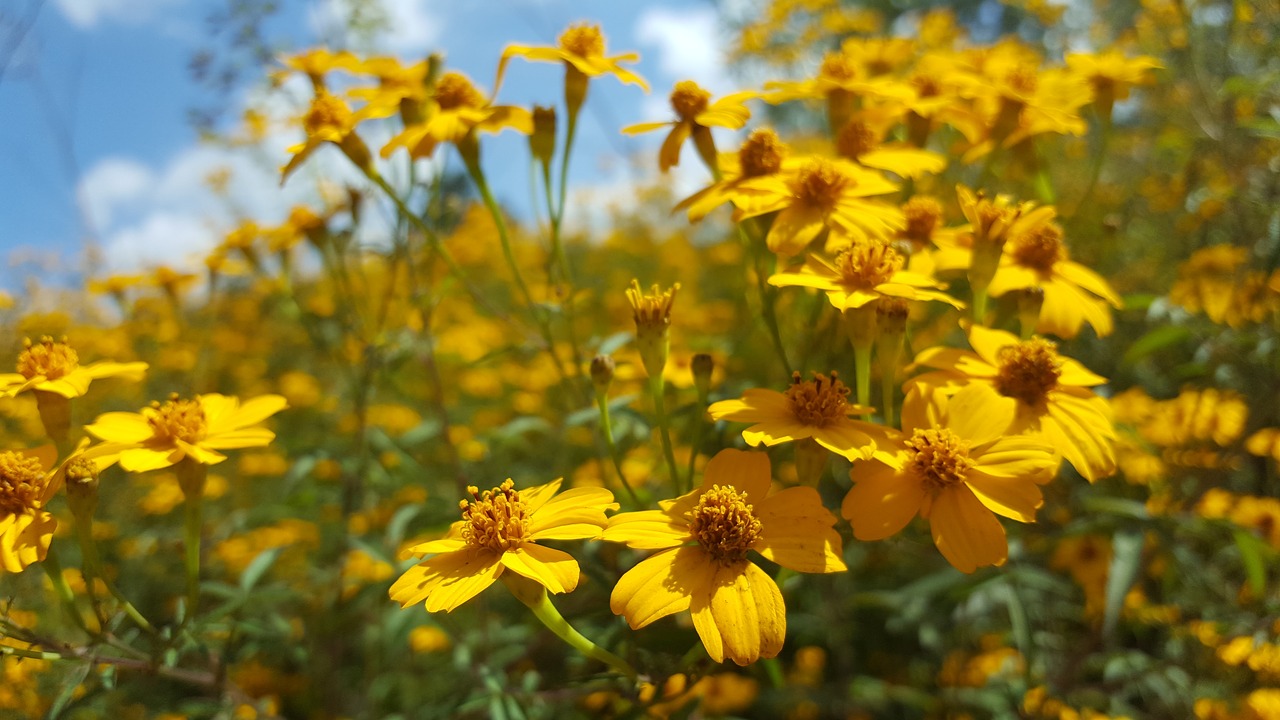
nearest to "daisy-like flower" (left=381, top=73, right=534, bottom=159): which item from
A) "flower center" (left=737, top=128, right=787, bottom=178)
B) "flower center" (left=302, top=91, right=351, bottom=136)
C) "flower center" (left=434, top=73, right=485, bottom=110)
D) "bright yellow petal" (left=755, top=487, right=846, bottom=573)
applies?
"flower center" (left=434, top=73, right=485, bottom=110)

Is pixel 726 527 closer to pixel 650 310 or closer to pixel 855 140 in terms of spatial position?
→ pixel 650 310

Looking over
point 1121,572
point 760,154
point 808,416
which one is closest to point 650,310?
point 808,416

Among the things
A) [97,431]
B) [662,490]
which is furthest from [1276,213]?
[97,431]

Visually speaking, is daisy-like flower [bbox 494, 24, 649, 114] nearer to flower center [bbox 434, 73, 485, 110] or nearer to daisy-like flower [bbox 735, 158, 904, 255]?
flower center [bbox 434, 73, 485, 110]

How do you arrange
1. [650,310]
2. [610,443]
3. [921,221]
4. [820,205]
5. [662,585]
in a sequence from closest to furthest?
[662,585] → [610,443] → [650,310] → [820,205] → [921,221]

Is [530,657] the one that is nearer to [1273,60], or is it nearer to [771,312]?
[771,312]

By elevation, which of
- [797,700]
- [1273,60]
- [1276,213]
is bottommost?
[797,700]
